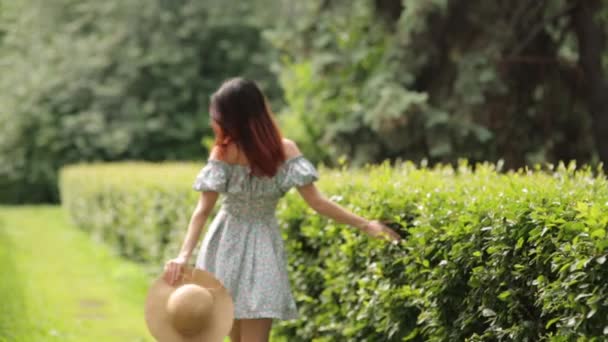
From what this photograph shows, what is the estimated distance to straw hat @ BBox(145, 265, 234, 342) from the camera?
16.2 feet

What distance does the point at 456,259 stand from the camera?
475 centimetres

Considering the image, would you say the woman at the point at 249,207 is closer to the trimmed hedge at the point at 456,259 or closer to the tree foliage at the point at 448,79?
the trimmed hedge at the point at 456,259

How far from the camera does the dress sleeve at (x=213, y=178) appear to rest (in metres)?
5.16

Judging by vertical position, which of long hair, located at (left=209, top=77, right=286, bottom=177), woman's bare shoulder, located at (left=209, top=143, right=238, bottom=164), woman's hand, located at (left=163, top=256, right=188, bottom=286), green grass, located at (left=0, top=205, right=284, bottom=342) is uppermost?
long hair, located at (left=209, top=77, right=286, bottom=177)

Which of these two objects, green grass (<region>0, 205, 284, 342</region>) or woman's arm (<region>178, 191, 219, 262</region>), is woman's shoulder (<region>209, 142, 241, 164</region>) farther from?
green grass (<region>0, 205, 284, 342</region>)

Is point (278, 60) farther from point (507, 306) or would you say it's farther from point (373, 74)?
point (507, 306)

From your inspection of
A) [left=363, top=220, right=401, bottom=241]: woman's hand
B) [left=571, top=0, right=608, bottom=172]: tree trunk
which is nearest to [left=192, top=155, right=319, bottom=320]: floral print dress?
[left=363, top=220, right=401, bottom=241]: woman's hand

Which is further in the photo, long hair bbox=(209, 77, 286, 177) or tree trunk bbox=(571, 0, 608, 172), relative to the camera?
tree trunk bbox=(571, 0, 608, 172)

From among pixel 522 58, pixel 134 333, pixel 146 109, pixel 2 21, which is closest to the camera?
pixel 134 333

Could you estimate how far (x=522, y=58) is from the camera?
1372cm

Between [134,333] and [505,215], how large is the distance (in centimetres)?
535

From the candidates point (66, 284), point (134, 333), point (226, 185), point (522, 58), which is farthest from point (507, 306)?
point (522, 58)

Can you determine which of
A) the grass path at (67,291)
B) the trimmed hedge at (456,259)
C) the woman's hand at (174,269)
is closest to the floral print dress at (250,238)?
the woman's hand at (174,269)

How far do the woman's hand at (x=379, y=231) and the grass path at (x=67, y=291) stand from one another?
3.49 meters
